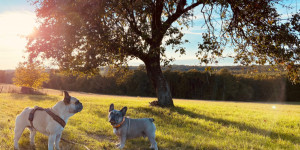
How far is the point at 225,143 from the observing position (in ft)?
27.4

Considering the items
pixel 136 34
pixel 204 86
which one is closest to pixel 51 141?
pixel 136 34

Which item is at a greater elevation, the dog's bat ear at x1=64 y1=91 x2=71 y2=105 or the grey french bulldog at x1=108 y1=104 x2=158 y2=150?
the dog's bat ear at x1=64 y1=91 x2=71 y2=105

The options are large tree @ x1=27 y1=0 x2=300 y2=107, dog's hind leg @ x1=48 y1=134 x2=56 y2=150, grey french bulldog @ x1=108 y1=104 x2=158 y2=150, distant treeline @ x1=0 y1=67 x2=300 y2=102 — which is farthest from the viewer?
distant treeline @ x1=0 y1=67 x2=300 y2=102

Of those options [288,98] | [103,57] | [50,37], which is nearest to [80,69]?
[103,57]

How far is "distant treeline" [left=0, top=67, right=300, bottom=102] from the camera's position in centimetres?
7098

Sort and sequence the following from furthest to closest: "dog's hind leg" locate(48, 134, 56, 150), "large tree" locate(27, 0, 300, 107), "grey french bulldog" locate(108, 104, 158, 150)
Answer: "large tree" locate(27, 0, 300, 107)
"grey french bulldog" locate(108, 104, 158, 150)
"dog's hind leg" locate(48, 134, 56, 150)

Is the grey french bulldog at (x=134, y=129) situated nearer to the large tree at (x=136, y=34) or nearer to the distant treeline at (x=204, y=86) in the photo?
the large tree at (x=136, y=34)

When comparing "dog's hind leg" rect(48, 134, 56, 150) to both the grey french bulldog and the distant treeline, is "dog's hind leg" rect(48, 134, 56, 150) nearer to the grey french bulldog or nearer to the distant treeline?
the grey french bulldog

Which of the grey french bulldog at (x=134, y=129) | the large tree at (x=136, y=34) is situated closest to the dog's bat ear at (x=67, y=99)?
the grey french bulldog at (x=134, y=129)

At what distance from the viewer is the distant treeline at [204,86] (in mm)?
70981

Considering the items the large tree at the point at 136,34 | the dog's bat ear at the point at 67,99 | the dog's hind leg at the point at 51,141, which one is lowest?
the dog's hind leg at the point at 51,141

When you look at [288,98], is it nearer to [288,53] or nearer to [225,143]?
[288,53]

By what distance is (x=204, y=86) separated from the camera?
2938 inches

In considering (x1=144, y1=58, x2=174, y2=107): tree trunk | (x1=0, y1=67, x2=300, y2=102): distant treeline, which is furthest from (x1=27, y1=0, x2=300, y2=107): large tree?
(x1=0, y1=67, x2=300, y2=102): distant treeline
